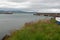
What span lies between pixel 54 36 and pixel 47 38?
484 millimetres

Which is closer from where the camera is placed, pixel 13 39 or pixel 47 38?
pixel 47 38

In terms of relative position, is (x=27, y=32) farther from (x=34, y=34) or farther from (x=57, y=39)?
(x=57, y=39)

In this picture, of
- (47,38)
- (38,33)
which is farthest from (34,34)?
(47,38)

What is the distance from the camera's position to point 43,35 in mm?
9000

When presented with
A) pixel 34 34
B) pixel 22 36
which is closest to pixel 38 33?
pixel 34 34

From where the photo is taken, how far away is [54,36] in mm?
8906

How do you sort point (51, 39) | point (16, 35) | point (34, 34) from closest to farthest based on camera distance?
point (51, 39)
point (34, 34)
point (16, 35)

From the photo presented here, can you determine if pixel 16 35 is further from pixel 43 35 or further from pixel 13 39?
pixel 43 35

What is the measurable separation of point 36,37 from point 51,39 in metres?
0.77

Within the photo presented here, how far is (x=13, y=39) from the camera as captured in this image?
31.2 ft

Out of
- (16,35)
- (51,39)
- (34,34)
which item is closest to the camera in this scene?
(51,39)

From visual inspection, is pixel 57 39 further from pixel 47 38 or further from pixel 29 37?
pixel 29 37

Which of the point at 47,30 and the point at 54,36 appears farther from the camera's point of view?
the point at 47,30

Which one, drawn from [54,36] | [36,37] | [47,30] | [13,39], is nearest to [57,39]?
[54,36]
